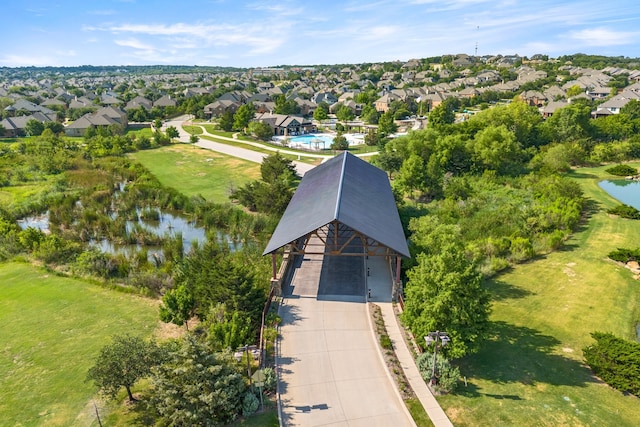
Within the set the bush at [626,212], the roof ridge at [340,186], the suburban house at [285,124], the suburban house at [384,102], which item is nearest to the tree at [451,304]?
the roof ridge at [340,186]

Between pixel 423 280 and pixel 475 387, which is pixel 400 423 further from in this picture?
pixel 423 280

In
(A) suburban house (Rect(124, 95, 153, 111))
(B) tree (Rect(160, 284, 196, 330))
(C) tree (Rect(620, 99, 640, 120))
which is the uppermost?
(A) suburban house (Rect(124, 95, 153, 111))

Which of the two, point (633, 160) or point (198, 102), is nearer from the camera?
point (633, 160)

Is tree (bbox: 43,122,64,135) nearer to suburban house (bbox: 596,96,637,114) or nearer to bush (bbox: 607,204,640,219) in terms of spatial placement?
bush (bbox: 607,204,640,219)

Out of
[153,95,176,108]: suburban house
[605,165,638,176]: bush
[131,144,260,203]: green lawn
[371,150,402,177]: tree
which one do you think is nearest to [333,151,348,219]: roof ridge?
[371,150,402,177]: tree

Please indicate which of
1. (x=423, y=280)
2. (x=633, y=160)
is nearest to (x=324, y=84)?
(x=633, y=160)

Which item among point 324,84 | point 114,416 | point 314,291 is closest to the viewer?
point 114,416
